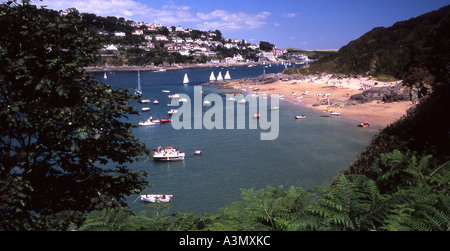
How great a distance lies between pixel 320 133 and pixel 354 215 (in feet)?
117

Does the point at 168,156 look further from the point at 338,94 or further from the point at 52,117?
the point at 338,94

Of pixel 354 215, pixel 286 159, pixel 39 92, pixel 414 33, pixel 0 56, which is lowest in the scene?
pixel 286 159

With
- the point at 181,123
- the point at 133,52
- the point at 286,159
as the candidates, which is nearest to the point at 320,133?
the point at 286,159

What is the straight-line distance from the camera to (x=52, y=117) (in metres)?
8.15

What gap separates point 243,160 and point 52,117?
23196 millimetres

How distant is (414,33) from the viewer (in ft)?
279

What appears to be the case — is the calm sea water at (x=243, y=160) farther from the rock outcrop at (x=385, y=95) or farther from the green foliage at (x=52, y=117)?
the green foliage at (x=52, y=117)

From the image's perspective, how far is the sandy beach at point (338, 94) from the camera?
4466 cm

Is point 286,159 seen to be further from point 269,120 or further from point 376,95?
point 376,95

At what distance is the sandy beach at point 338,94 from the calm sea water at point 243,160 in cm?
426

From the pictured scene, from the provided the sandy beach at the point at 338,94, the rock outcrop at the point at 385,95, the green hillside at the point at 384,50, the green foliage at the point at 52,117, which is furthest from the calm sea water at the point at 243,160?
the green hillside at the point at 384,50

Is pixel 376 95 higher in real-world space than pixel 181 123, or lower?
higher

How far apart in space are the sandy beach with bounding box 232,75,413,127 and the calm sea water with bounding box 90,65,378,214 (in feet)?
14.0
